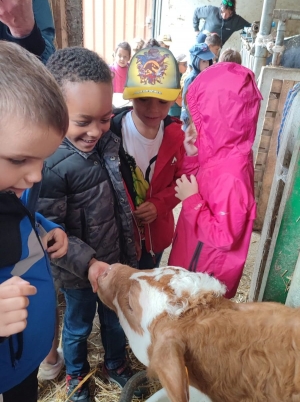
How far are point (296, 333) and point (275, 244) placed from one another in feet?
3.17

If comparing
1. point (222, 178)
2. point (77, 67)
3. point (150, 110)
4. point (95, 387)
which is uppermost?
point (77, 67)

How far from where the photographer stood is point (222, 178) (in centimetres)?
198

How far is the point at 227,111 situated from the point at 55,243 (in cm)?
117

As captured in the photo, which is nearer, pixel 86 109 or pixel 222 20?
pixel 86 109

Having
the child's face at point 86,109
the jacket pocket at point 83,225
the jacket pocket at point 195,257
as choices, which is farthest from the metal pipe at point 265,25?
the jacket pocket at point 83,225

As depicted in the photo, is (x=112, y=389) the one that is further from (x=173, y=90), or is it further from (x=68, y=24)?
(x=68, y=24)

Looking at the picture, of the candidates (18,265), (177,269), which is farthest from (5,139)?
(177,269)

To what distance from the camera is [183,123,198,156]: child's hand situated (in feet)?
7.48

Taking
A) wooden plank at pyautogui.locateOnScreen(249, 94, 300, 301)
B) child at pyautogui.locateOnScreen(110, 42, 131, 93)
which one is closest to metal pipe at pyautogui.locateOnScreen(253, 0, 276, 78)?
wooden plank at pyautogui.locateOnScreen(249, 94, 300, 301)

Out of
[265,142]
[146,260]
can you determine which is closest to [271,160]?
[265,142]

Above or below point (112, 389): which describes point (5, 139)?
above

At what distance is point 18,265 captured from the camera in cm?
125

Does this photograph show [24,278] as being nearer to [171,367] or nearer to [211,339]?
[171,367]

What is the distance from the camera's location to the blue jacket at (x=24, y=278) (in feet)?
3.93
